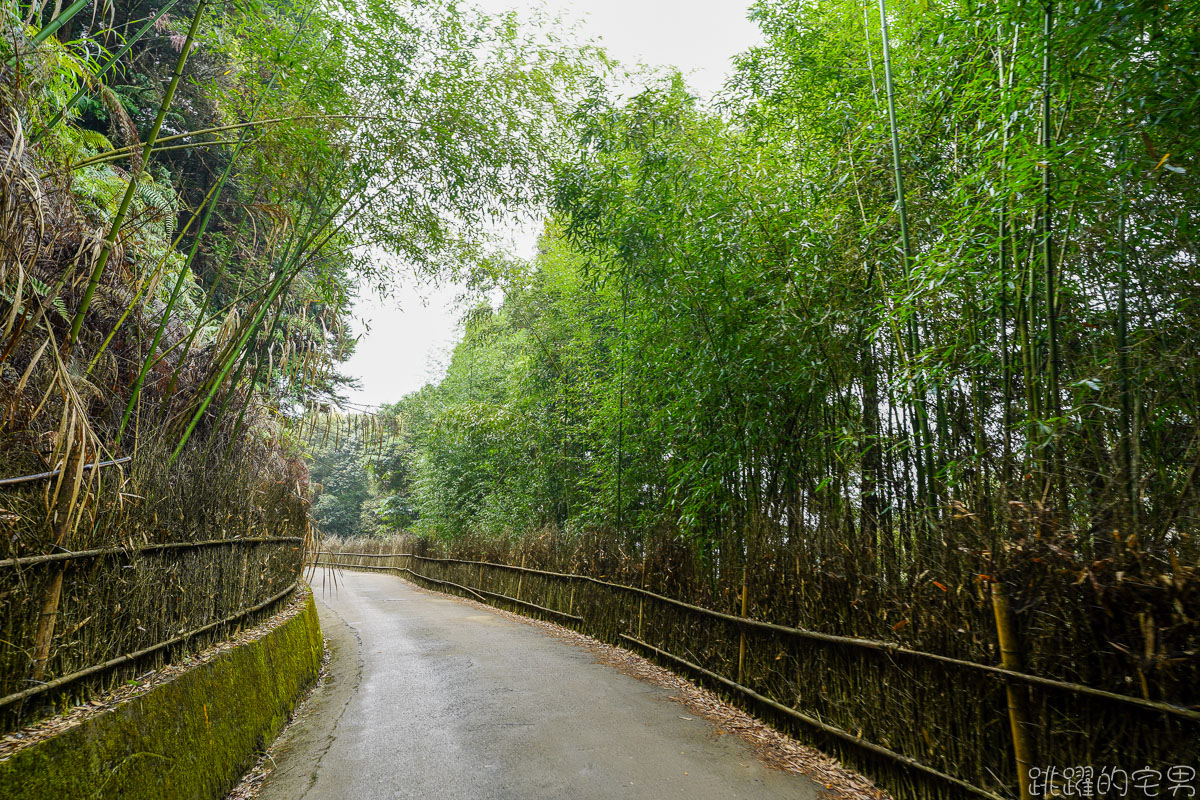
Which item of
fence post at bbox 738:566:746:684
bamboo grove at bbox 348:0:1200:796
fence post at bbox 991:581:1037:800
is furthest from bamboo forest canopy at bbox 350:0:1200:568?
fence post at bbox 738:566:746:684

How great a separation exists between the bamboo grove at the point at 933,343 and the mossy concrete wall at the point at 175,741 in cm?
292

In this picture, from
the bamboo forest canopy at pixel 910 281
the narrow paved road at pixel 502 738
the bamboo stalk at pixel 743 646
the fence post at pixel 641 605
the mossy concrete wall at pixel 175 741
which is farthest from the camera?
the fence post at pixel 641 605

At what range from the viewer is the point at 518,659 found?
18.0 feet

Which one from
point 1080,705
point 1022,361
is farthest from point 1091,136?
point 1080,705

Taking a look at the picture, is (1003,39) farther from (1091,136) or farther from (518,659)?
(518,659)

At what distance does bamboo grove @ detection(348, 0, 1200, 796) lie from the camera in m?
2.04

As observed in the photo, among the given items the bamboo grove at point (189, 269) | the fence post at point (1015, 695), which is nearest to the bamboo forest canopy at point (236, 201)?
the bamboo grove at point (189, 269)

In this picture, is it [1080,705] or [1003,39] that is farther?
[1003,39]

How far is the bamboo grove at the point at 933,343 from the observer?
2035mm

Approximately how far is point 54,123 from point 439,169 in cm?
268

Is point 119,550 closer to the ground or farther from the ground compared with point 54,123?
closer to the ground

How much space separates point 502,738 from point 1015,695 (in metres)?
2.48

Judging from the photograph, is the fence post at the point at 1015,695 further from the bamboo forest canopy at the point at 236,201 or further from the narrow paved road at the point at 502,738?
the bamboo forest canopy at the point at 236,201

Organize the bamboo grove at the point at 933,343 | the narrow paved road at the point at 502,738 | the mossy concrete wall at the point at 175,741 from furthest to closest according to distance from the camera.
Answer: the narrow paved road at the point at 502,738, the bamboo grove at the point at 933,343, the mossy concrete wall at the point at 175,741
